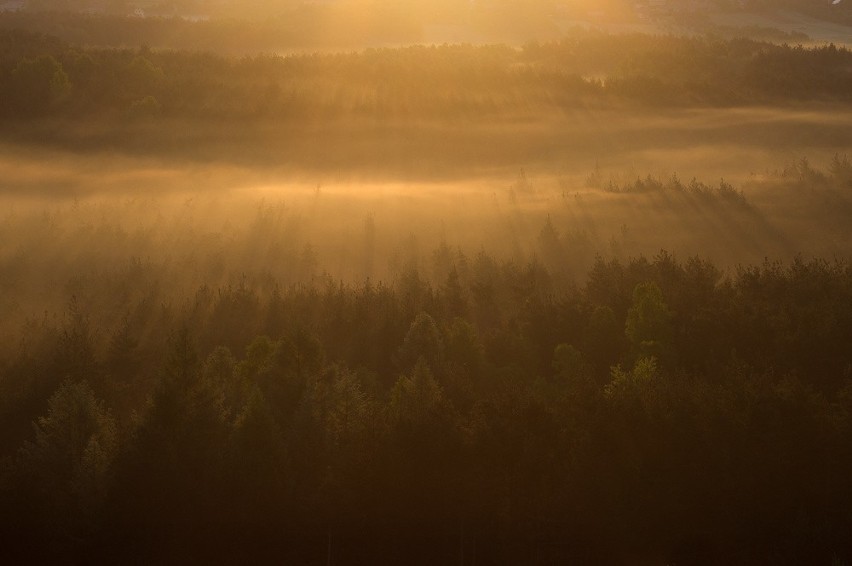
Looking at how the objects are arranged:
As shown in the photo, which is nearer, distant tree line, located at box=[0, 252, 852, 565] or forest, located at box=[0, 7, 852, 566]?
distant tree line, located at box=[0, 252, 852, 565]

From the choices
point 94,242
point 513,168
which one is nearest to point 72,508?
point 94,242

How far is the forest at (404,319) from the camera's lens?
46.5 feet

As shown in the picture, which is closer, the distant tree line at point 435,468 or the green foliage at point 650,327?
the distant tree line at point 435,468

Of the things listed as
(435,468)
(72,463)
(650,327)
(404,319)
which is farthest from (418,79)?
(72,463)

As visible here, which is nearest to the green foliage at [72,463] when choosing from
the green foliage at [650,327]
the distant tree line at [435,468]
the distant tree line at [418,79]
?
the distant tree line at [435,468]

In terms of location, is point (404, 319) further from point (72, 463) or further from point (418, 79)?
point (418, 79)

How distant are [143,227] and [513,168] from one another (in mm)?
30554

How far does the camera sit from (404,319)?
2681 cm

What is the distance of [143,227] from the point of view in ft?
145

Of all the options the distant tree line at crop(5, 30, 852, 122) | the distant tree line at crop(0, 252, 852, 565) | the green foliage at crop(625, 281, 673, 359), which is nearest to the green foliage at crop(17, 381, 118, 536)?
the distant tree line at crop(0, 252, 852, 565)

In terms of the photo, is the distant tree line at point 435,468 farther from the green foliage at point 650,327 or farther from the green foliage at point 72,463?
the green foliage at point 650,327

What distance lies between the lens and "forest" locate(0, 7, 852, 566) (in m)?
14.2

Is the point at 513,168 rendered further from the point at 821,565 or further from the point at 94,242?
the point at 821,565

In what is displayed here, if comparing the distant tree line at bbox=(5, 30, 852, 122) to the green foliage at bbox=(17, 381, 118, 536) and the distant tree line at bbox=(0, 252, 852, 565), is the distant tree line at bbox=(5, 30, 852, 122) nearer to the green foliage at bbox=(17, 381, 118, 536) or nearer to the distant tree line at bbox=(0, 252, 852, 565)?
the distant tree line at bbox=(0, 252, 852, 565)
